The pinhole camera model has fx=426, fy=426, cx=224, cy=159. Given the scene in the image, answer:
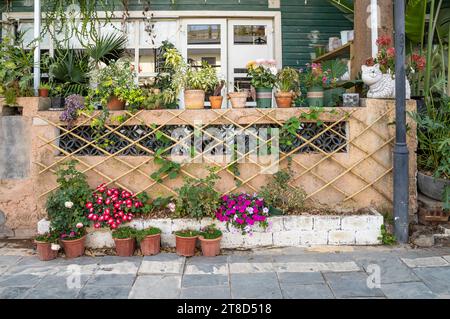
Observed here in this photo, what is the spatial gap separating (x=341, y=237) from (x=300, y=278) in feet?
3.31

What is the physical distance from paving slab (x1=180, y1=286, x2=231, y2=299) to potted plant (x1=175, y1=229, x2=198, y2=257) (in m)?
0.75

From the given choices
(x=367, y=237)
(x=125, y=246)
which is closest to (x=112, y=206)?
(x=125, y=246)

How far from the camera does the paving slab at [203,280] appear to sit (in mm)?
3488

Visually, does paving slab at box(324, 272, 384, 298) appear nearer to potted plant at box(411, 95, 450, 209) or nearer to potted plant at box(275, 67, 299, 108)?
potted plant at box(411, 95, 450, 209)

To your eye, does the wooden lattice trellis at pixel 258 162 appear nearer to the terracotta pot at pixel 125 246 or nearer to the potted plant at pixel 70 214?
the potted plant at pixel 70 214

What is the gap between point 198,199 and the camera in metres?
4.33

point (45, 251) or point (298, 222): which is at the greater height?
point (298, 222)

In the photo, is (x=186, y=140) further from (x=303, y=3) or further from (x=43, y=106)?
(x=303, y=3)

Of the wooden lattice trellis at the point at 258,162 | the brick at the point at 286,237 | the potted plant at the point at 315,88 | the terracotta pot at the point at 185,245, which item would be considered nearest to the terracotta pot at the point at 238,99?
the wooden lattice trellis at the point at 258,162

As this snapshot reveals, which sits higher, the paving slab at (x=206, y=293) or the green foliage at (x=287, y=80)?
the green foliage at (x=287, y=80)

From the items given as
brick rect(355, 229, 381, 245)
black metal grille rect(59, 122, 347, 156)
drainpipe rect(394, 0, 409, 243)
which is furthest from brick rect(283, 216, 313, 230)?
drainpipe rect(394, 0, 409, 243)

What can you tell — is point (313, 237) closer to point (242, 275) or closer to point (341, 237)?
point (341, 237)

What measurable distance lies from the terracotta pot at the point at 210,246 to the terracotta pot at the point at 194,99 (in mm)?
1486
